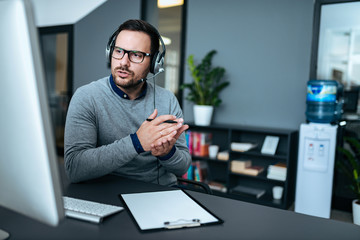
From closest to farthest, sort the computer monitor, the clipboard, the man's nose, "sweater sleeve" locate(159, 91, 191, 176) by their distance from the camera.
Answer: the computer monitor
the clipboard
"sweater sleeve" locate(159, 91, 191, 176)
the man's nose

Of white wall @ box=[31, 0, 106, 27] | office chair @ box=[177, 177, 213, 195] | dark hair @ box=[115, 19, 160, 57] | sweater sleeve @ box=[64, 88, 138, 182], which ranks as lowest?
office chair @ box=[177, 177, 213, 195]

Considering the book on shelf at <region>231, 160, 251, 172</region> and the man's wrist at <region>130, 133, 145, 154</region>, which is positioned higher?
the man's wrist at <region>130, 133, 145, 154</region>

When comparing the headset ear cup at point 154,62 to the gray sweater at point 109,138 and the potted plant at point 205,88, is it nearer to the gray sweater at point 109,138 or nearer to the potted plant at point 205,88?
the gray sweater at point 109,138

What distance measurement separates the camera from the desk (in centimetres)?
74

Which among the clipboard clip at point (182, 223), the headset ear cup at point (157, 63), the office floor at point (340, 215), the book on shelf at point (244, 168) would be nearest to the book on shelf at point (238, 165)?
the book on shelf at point (244, 168)

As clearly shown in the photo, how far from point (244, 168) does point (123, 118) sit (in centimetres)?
208

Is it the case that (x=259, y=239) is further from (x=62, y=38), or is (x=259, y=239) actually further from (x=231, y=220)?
(x=62, y=38)

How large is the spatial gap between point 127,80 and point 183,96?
253cm

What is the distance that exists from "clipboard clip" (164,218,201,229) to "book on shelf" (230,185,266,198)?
103 inches

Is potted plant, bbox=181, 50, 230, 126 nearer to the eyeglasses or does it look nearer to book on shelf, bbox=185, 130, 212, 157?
book on shelf, bbox=185, 130, 212, 157

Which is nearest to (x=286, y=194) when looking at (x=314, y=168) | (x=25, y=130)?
(x=314, y=168)

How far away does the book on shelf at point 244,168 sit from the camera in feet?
10.5

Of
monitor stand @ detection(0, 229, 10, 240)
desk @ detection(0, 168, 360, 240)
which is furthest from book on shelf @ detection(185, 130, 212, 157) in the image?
monitor stand @ detection(0, 229, 10, 240)

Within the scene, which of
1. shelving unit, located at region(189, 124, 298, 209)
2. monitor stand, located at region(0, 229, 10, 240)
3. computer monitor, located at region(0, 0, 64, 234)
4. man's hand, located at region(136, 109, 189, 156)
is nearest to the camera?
computer monitor, located at region(0, 0, 64, 234)
